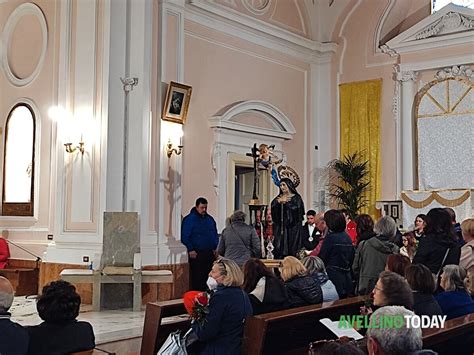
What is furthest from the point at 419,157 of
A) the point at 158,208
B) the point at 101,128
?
the point at 101,128

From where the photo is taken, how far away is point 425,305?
12.8ft

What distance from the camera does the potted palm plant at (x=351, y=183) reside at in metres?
11.6

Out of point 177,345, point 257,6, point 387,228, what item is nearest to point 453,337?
point 177,345

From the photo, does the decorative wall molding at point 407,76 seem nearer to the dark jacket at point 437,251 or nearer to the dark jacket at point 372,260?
the dark jacket at point 372,260

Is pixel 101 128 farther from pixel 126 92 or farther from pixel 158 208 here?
pixel 158 208

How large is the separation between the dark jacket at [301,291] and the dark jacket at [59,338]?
168 cm

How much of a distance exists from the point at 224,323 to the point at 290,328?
50cm

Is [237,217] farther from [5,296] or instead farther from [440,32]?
[440,32]

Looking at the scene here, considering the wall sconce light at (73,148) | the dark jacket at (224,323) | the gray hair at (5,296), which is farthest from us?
the wall sconce light at (73,148)

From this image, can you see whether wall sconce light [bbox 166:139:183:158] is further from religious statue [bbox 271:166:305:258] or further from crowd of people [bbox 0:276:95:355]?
crowd of people [bbox 0:276:95:355]

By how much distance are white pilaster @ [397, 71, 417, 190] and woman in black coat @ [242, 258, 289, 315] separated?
7.09 m

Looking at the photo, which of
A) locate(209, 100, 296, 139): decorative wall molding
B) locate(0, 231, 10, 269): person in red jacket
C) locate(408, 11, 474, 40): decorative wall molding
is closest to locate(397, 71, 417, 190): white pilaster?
locate(408, 11, 474, 40): decorative wall molding

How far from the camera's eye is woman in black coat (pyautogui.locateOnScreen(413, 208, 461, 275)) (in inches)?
197

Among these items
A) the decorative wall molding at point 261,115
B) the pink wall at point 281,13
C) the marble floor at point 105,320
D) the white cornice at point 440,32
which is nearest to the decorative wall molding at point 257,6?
the pink wall at point 281,13
